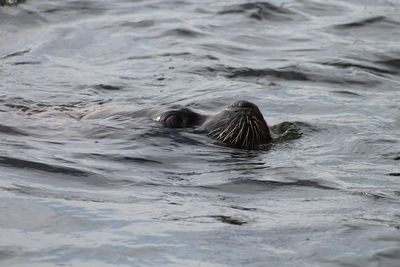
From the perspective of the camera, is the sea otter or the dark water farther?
the sea otter

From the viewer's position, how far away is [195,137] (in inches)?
264

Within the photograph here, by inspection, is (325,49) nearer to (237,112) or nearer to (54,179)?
(237,112)

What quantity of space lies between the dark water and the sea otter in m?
0.12

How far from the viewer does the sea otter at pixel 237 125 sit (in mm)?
6500

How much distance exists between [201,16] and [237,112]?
6.58 m

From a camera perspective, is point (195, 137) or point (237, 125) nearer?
point (237, 125)

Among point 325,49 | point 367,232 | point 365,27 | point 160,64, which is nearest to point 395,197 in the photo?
point 367,232

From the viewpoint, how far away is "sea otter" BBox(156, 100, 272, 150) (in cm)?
650

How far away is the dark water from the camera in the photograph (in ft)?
13.4

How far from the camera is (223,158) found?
6.24 m

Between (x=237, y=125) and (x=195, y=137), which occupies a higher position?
(x=237, y=125)

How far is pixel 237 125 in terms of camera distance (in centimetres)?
652

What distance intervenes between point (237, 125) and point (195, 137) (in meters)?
0.37

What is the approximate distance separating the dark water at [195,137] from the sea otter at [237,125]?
0.40 feet
